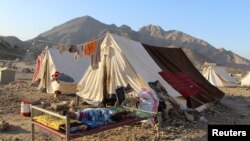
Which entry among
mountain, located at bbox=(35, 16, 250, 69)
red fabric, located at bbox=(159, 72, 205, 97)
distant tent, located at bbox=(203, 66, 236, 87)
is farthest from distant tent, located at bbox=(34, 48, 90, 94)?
mountain, located at bbox=(35, 16, 250, 69)

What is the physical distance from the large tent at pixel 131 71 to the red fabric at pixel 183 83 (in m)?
0.11

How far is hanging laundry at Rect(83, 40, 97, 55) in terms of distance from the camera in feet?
35.1

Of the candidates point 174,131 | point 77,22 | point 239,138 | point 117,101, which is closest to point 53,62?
point 117,101

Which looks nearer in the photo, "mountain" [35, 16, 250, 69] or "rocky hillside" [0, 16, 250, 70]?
"rocky hillside" [0, 16, 250, 70]

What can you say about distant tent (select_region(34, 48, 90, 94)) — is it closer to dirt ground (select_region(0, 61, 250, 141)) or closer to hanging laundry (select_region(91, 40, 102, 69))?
dirt ground (select_region(0, 61, 250, 141))

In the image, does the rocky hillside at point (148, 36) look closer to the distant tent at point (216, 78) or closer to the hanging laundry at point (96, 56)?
the distant tent at point (216, 78)

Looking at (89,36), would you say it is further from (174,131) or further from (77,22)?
(174,131)

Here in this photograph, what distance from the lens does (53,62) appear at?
1502cm

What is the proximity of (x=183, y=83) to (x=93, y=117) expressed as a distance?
5.19m

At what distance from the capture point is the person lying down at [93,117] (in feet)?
20.7

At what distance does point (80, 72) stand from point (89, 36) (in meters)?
89.3

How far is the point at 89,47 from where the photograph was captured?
10750 mm

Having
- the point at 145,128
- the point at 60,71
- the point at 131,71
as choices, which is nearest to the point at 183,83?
the point at 131,71

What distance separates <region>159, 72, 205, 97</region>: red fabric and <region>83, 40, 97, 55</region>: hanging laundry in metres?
2.25
